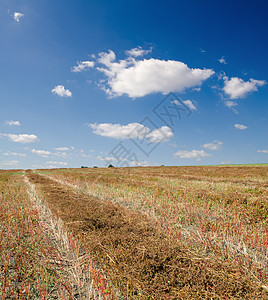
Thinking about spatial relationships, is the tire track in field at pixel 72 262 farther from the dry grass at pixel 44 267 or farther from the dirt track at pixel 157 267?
the dirt track at pixel 157 267

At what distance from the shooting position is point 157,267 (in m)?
2.91

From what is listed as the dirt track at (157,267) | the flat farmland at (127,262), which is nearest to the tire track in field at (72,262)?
the flat farmland at (127,262)

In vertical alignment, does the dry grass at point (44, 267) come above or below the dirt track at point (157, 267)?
below

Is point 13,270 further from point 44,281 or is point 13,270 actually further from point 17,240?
point 17,240

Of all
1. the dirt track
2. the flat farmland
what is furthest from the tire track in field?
the dirt track

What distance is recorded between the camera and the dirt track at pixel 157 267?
2.42 m

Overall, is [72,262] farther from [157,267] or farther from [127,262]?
[157,267]

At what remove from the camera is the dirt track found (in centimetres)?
242

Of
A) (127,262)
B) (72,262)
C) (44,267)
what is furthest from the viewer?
(72,262)

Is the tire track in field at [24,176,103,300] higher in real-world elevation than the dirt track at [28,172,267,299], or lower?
lower

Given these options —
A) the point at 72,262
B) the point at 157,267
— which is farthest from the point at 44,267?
the point at 157,267

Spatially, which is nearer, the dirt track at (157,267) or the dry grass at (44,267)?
the dirt track at (157,267)

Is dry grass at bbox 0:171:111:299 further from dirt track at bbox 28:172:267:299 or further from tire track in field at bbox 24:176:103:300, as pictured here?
dirt track at bbox 28:172:267:299

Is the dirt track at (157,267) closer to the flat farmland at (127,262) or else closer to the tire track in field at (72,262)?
the flat farmland at (127,262)
